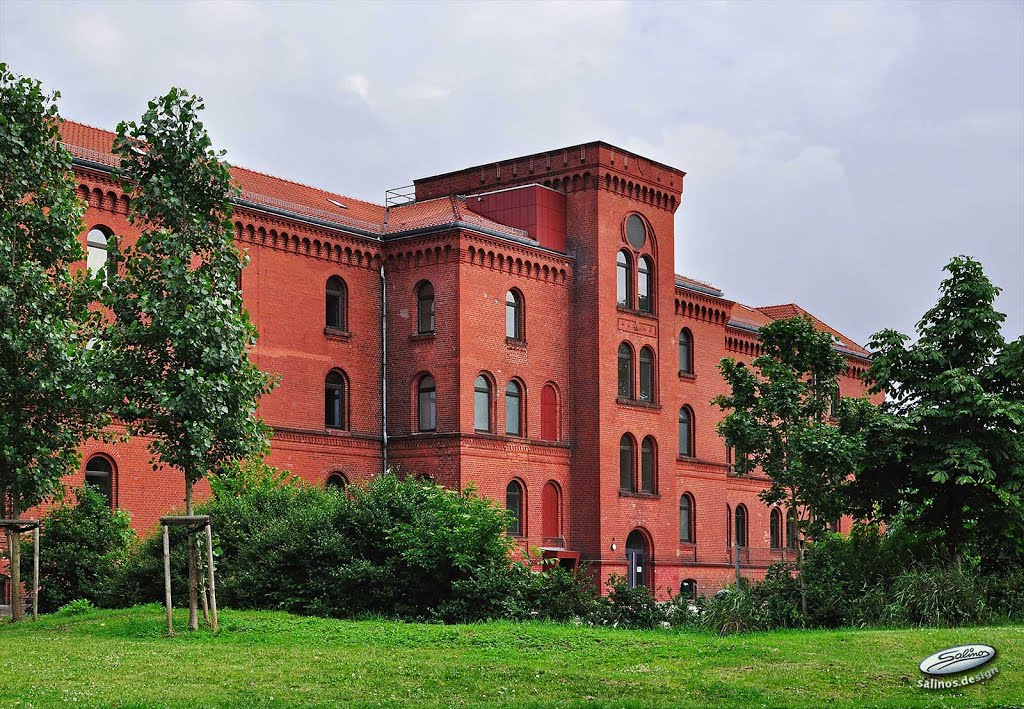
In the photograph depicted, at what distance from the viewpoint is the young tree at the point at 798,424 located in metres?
25.5

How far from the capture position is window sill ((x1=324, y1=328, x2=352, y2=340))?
43719 mm

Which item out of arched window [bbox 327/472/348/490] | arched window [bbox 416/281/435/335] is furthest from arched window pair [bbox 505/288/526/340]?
arched window [bbox 327/472/348/490]

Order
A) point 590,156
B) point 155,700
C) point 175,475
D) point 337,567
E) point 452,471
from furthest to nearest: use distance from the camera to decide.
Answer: point 590,156 → point 452,471 → point 175,475 → point 337,567 → point 155,700

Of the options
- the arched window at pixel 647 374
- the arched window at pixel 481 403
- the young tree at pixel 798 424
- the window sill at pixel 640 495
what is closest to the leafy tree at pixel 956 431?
the young tree at pixel 798 424

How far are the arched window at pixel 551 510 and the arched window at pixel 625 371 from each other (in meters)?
4.54

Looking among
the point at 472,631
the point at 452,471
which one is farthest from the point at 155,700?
the point at 452,471

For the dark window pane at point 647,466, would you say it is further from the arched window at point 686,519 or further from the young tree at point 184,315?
the young tree at point 184,315

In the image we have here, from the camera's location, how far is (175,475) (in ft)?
128

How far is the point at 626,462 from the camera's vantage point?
48438mm

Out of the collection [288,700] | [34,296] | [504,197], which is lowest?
[288,700]

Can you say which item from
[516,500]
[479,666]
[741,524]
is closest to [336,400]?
[516,500]

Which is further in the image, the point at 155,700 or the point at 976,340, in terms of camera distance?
the point at 976,340

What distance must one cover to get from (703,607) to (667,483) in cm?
2579

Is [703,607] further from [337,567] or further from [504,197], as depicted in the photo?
[504,197]
